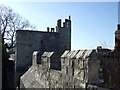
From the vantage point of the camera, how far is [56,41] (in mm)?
22500

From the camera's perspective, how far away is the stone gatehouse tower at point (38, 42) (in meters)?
20.4

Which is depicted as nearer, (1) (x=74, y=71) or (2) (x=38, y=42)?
(1) (x=74, y=71)

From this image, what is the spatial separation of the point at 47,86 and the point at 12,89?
11983 millimetres

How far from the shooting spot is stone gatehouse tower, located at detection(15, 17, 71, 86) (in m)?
20.4

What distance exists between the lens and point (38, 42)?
848 inches

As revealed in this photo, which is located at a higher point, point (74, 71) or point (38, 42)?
point (38, 42)

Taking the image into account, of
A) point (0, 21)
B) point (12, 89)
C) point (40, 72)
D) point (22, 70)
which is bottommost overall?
point (12, 89)

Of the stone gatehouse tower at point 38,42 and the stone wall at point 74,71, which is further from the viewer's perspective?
the stone gatehouse tower at point 38,42

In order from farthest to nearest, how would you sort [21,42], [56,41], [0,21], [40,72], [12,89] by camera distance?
[0,21], [56,41], [21,42], [12,89], [40,72]

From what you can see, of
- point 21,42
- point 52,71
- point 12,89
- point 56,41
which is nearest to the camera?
point 52,71

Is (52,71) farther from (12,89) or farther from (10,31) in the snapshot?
(10,31)

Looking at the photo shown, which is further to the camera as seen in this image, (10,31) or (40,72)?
(10,31)

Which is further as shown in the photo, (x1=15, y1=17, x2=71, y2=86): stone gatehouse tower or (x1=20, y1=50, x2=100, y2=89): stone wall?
(x1=15, y1=17, x2=71, y2=86): stone gatehouse tower

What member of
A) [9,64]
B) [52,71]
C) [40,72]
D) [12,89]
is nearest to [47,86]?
[52,71]
